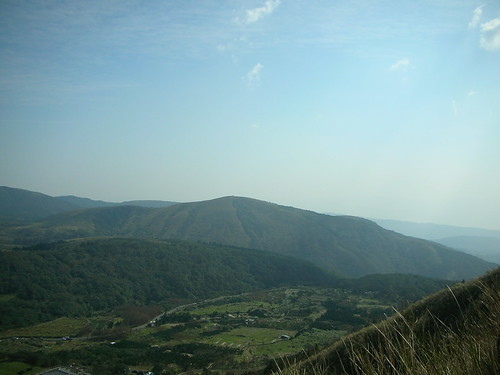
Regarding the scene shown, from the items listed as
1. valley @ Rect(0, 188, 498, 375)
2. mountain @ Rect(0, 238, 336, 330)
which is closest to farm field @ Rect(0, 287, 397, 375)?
valley @ Rect(0, 188, 498, 375)

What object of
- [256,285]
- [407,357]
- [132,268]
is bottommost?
[256,285]

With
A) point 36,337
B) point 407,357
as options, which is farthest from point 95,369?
point 407,357

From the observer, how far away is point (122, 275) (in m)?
151

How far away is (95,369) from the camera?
61.3 m

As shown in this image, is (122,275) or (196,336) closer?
(196,336)

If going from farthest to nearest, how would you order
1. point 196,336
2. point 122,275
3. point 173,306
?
1. point 122,275
2. point 173,306
3. point 196,336

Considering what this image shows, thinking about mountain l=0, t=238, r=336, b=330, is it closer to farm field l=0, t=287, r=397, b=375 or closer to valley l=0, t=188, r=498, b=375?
valley l=0, t=188, r=498, b=375

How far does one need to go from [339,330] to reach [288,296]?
62.1 m

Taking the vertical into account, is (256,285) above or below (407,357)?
below

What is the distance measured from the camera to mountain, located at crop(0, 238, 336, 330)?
116688mm

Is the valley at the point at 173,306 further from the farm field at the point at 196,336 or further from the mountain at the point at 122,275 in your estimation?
the mountain at the point at 122,275

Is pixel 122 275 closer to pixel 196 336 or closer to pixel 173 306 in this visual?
pixel 173 306

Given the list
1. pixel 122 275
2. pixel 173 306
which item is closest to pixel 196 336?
pixel 173 306

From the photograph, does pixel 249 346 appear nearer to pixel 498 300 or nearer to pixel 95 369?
pixel 95 369
